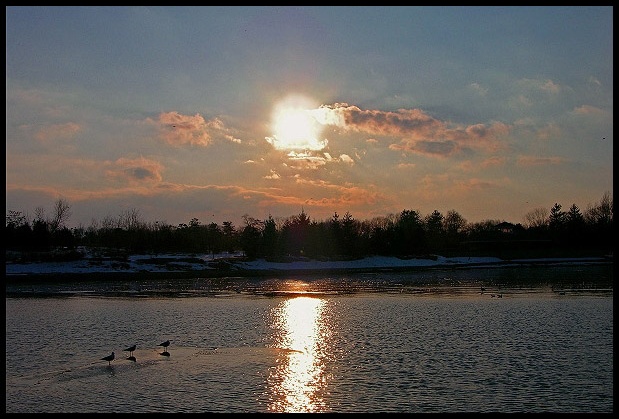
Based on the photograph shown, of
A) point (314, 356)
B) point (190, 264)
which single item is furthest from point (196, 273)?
point (314, 356)

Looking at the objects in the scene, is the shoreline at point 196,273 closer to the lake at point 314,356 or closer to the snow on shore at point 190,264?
the snow on shore at point 190,264

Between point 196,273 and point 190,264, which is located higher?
point 190,264

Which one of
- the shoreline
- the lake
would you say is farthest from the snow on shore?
the lake

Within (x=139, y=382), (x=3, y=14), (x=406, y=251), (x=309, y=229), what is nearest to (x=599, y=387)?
(x=139, y=382)

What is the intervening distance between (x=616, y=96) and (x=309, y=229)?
95004mm

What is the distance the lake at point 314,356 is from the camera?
1622 centimetres

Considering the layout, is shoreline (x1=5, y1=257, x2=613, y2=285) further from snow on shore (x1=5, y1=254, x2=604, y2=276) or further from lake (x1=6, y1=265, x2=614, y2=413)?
lake (x1=6, y1=265, x2=614, y2=413)

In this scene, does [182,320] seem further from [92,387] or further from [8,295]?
[8,295]

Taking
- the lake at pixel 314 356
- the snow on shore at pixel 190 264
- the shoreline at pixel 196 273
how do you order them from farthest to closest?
1. the snow on shore at pixel 190 264
2. the shoreline at pixel 196 273
3. the lake at pixel 314 356

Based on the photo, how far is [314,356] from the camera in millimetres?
22438

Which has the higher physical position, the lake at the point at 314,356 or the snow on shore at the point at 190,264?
the snow on shore at the point at 190,264

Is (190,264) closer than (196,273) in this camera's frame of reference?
No

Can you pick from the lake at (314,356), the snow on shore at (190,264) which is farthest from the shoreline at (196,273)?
the lake at (314,356)

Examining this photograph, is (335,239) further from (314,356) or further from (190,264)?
(314,356)
